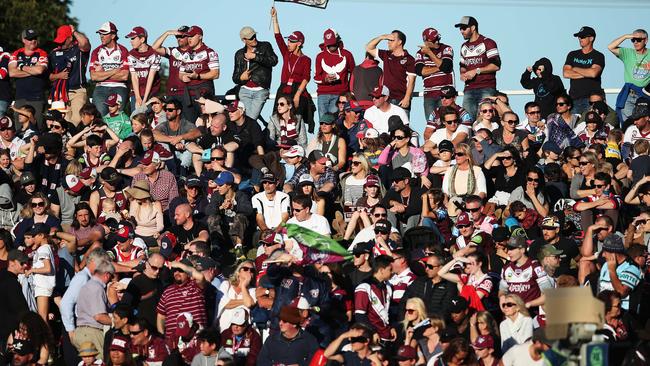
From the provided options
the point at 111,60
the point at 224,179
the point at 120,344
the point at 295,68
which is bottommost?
the point at 120,344

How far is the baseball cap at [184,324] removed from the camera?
62.7 feet

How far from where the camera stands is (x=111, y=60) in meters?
26.5

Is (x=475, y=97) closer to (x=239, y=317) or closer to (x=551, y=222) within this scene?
(x=551, y=222)

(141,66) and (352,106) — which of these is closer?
(352,106)

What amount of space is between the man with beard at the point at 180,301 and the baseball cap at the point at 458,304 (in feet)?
9.19

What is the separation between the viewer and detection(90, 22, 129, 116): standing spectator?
2638cm

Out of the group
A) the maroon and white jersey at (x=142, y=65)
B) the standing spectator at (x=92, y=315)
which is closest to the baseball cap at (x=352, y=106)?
the maroon and white jersey at (x=142, y=65)

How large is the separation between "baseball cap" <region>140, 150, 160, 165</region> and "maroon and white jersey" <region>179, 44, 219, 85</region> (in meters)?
2.54

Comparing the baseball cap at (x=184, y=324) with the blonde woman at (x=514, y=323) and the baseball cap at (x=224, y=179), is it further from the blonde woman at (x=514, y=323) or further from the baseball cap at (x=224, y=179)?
the baseball cap at (x=224, y=179)

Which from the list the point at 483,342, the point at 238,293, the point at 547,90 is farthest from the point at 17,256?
the point at 547,90

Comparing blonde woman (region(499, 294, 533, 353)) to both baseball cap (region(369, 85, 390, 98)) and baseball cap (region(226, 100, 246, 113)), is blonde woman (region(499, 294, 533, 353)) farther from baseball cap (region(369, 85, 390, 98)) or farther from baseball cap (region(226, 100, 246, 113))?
baseball cap (region(226, 100, 246, 113))

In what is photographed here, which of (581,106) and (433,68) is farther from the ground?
(433,68)

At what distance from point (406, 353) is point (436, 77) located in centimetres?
900

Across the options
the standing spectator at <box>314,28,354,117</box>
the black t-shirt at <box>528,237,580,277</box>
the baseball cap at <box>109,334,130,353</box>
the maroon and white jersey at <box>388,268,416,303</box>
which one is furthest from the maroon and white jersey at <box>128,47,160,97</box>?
the baseball cap at <box>109,334,130,353</box>
